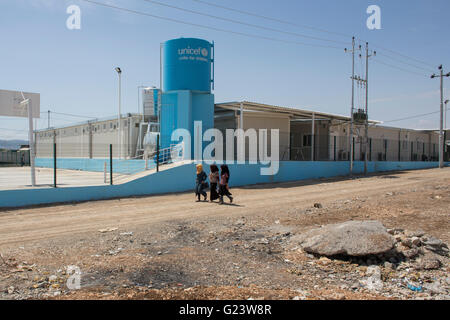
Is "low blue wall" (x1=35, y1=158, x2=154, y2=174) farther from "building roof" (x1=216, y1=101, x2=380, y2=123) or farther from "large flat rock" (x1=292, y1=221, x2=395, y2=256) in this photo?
"large flat rock" (x1=292, y1=221, x2=395, y2=256)

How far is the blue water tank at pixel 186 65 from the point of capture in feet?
61.8

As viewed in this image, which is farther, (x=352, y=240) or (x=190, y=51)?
(x=190, y=51)

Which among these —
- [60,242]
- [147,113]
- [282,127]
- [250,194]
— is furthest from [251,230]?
[282,127]

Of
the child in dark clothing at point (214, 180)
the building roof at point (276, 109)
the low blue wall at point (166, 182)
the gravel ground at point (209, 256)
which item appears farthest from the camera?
the building roof at point (276, 109)

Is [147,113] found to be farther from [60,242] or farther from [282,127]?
[60,242]

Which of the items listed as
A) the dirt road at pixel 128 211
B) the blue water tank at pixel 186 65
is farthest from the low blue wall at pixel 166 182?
the blue water tank at pixel 186 65

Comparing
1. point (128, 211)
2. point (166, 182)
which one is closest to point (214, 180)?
point (128, 211)

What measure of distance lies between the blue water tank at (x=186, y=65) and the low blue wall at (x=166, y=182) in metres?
5.30

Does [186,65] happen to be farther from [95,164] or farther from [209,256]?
[209,256]

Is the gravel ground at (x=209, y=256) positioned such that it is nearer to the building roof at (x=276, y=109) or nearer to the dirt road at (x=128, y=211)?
the dirt road at (x=128, y=211)

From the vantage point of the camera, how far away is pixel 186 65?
18844 mm

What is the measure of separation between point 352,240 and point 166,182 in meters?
10.6

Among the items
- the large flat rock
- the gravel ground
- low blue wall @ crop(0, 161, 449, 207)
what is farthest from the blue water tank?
the large flat rock
